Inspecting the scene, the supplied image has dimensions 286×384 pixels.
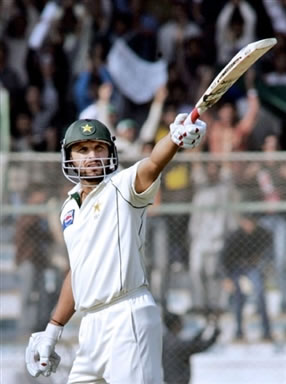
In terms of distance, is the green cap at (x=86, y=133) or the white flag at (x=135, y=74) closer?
the green cap at (x=86, y=133)

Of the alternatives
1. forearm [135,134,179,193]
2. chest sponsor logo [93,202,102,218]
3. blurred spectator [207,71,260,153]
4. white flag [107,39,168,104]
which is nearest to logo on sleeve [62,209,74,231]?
chest sponsor logo [93,202,102,218]

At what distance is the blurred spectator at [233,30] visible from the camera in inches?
424

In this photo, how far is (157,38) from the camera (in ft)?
35.6

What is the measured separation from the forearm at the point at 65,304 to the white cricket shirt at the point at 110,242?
29 centimetres

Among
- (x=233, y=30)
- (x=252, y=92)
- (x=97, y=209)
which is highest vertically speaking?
(x=233, y=30)

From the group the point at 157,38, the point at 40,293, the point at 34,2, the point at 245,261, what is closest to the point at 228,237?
the point at 245,261

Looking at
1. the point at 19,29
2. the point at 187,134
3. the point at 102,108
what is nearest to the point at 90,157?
the point at 187,134

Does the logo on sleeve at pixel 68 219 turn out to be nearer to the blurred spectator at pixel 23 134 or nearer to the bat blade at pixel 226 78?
the bat blade at pixel 226 78

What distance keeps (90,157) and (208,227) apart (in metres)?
3.95

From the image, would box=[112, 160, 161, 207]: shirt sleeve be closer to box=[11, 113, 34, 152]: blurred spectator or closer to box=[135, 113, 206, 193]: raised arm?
box=[135, 113, 206, 193]: raised arm

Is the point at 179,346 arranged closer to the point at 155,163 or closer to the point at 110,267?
the point at 110,267

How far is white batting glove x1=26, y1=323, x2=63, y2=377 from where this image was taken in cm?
530

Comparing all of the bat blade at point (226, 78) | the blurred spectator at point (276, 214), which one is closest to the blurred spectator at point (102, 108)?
the blurred spectator at point (276, 214)

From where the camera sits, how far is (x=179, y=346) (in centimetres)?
884
